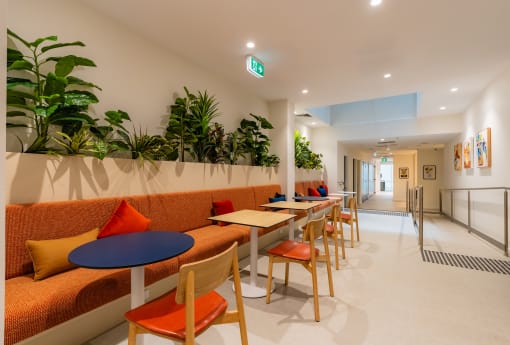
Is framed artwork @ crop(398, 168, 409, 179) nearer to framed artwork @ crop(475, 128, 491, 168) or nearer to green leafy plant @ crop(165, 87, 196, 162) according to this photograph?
framed artwork @ crop(475, 128, 491, 168)

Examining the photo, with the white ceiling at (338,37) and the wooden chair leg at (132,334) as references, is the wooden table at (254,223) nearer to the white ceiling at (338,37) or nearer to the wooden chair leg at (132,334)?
the wooden chair leg at (132,334)

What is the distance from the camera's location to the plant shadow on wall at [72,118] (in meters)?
1.98

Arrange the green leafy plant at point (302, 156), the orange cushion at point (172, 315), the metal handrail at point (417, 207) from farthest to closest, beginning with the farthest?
the green leafy plant at point (302, 156)
the metal handrail at point (417, 207)
the orange cushion at point (172, 315)

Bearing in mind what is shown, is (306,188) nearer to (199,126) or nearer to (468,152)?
(468,152)

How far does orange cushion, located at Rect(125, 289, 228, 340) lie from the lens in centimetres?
119

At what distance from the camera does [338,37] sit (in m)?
3.13

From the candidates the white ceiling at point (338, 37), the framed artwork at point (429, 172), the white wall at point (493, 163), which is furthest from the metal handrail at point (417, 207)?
the framed artwork at point (429, 172)

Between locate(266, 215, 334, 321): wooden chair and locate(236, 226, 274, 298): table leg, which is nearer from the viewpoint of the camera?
locate(266, 215, 334, 321): wooden chair

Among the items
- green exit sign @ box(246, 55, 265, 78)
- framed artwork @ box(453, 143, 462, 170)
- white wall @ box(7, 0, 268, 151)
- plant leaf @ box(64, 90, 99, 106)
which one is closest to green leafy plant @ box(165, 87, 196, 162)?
white wall @ box(7, 0, 268, 151)

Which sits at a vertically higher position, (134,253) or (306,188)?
(306,188)

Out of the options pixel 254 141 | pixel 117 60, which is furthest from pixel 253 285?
pixel 117 60

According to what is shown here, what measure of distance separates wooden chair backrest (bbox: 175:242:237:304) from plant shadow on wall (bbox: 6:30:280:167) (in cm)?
180

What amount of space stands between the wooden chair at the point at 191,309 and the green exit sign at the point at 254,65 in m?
2.99

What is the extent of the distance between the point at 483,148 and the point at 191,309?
20.2ft
